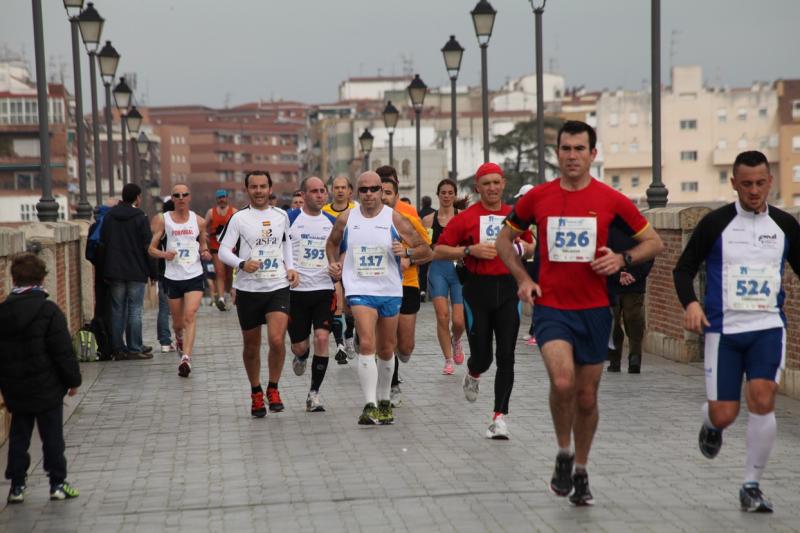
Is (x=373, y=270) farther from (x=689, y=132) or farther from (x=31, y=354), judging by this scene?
(x=689, y=132)

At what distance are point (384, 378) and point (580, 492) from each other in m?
3.88

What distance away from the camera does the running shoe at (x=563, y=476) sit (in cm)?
794

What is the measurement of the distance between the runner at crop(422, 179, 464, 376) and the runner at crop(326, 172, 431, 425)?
135 inches

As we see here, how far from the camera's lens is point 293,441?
10688mm

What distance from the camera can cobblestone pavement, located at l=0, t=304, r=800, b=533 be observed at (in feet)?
25.4

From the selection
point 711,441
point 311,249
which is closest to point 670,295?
point 311,249

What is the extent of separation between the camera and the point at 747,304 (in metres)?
7.84

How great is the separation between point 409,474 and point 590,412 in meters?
1.42

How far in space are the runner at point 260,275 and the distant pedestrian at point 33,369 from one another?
11.8 ft

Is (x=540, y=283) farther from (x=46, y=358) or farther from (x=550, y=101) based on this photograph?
(x=550, y=101)

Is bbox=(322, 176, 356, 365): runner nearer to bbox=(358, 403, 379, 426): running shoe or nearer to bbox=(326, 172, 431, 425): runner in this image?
bbox=(326, 172, 431, 425): runner

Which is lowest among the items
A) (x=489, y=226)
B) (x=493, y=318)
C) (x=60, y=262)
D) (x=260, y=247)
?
(x=493, y=318)

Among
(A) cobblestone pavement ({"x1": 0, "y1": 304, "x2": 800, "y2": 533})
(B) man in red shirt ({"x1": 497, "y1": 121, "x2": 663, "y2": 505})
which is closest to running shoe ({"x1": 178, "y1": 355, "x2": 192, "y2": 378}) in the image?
(A) cobblestone pavement ({"x1": 0, "y1": 304, "x2": 800, "y2": 533})

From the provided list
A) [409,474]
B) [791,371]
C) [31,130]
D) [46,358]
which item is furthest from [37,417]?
[31,130]
